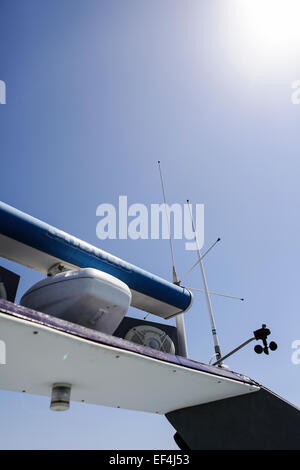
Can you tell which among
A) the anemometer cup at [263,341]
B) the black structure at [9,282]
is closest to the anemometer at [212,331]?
the anemometer cup at [263,341]

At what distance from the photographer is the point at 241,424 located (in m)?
4.07

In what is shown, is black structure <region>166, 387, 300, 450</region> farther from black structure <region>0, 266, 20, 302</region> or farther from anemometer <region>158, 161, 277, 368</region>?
black structure <region>0, 266, 20, 302</region>

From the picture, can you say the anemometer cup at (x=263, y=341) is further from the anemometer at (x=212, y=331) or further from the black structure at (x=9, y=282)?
the black structure at (x=9, y=282)

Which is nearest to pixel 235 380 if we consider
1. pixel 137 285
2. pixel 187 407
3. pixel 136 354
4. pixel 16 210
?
pixel 187 407

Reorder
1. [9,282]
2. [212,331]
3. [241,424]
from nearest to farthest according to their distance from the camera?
[9,282]
[241,424]
[212,331]

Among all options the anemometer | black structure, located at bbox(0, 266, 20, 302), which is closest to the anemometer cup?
the anemometer

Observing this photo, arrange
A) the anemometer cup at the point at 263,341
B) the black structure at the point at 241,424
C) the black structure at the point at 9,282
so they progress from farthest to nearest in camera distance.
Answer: the anemometer cup at the point at 263,341, the black structure at the point at 241,424, the black structure at the point at 9,282

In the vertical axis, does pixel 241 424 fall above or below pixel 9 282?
below

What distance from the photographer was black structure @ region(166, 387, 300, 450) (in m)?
3.74

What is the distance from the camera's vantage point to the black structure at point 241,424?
3.74 m

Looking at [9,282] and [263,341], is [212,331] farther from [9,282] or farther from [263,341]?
[9,282]

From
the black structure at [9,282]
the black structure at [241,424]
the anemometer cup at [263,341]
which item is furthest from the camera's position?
the anemometer cup at [263,341]

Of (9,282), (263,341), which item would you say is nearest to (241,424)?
(263,341)
